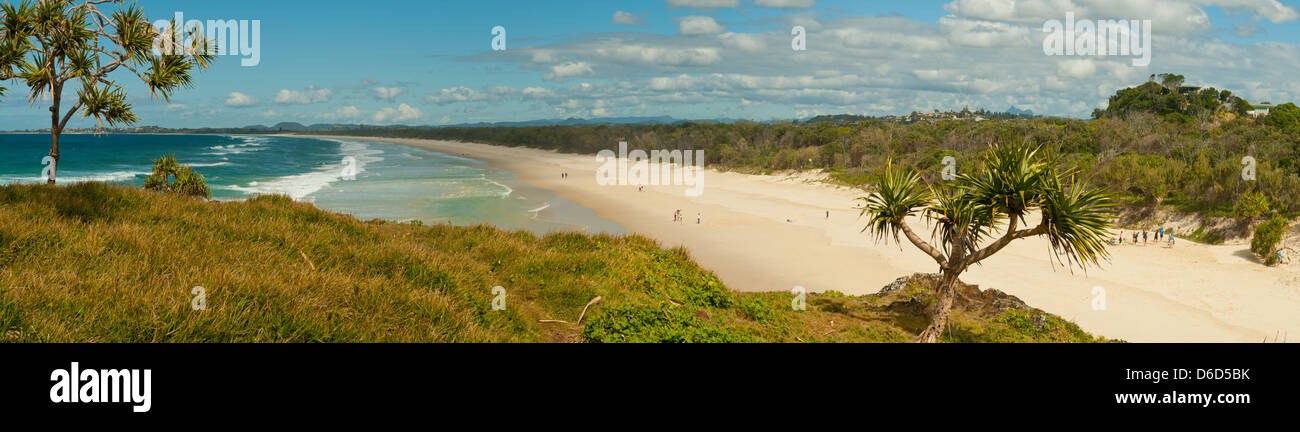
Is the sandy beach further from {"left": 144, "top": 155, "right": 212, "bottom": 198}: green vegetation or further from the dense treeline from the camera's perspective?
{"left": 144, "top": 155, "right": 212, "bottom": 198}: green vegetation

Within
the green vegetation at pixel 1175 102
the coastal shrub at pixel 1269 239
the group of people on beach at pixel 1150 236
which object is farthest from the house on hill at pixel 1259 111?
the coastal shrub at pixel 1269 239

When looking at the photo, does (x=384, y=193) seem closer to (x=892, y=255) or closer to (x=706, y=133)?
(x=892, y=255)

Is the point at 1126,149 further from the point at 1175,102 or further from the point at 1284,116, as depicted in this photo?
the point at 1175,102

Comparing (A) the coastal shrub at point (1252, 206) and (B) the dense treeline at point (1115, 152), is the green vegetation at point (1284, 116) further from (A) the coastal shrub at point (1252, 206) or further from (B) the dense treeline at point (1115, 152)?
(A) the coastal shrub at point (1252, 206)

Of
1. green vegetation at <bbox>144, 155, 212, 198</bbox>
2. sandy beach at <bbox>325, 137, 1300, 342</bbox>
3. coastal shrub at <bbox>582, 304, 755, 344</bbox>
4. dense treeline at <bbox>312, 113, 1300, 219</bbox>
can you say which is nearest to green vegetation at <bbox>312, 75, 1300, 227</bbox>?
dense treeline at <bbox>312, 113, 1300, 219</bbox>

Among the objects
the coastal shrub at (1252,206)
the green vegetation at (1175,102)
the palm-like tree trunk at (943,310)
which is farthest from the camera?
the green vegetation at (1175,102)
